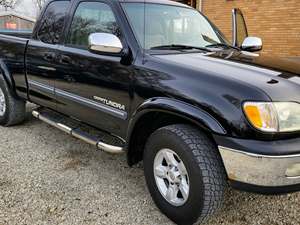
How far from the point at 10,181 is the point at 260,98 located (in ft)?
8.27

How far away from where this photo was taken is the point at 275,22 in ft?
29.5

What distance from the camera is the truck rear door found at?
388 centimetres

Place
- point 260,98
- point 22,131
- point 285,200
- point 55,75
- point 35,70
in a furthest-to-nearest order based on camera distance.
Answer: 1. point 22,131
2. point 35,70
3. point 55,75
4. point 285,200
5. point 260,98

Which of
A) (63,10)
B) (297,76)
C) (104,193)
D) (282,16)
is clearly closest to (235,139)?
(297,76)

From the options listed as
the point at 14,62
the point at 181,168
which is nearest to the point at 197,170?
the point at 181,168

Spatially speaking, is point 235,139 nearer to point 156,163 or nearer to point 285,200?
point 156,163

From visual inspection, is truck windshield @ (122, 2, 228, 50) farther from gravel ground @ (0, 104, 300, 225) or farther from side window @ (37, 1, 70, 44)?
gravel ground @ (0, 104, 300, 225)

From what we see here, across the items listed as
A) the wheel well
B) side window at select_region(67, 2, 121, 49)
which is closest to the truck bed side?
side window at select_region(67, 2, 121, 49)

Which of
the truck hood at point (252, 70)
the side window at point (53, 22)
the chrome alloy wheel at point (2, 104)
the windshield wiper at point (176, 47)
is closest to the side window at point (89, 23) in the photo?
the side window at point (53, 22)

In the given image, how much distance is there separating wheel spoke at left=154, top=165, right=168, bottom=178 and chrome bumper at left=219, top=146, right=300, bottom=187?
63 cm

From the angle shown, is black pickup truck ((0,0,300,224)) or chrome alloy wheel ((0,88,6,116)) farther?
chrome alloy wheel ((0,88,6,116))

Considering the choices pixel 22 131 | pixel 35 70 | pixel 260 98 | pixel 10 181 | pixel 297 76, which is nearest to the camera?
pixel 260 98

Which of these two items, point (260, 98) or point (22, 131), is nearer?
point (260, 98)

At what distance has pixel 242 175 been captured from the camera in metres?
2.21
